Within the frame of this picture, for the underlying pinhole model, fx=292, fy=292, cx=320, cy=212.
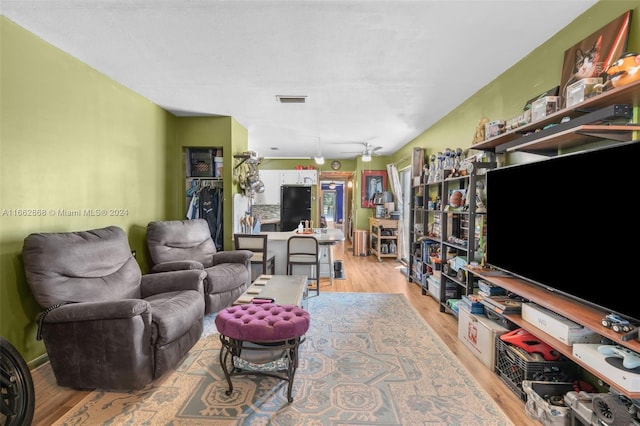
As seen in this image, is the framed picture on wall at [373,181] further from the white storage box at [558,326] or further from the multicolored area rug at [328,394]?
the white storage box at [558,326]

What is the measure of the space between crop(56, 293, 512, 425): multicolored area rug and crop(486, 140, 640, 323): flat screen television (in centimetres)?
92

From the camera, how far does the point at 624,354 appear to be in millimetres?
1364

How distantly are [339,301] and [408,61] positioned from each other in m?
2.77

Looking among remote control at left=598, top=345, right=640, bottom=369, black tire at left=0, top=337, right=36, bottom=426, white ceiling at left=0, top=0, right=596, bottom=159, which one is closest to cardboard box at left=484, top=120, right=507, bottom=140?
white ceiling at left=0, top=0, right=596, bottom=159

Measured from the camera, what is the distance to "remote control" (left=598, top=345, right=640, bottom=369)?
131 centimetres

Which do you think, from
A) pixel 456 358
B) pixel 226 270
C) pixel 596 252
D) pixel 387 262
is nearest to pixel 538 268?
pixel 596 252

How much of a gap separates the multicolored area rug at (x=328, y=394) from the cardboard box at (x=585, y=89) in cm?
190

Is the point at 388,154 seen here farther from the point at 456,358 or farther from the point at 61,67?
the point at 61,67

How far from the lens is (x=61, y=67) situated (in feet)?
7.89

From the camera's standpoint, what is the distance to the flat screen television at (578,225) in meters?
1.35

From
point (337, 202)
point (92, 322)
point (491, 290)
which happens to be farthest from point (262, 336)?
point (337, 202)

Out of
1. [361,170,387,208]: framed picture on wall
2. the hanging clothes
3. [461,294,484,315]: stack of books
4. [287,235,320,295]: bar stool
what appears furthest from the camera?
[361,170,387,208]: framed picture on wall

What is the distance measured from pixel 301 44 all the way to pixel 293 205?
15.2 feet

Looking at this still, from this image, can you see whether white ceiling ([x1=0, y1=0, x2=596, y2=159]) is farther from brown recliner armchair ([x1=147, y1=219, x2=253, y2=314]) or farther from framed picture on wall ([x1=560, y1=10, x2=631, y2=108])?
brown recliner armchair ([x1=147, y1=219, x2=253, y2=314])
